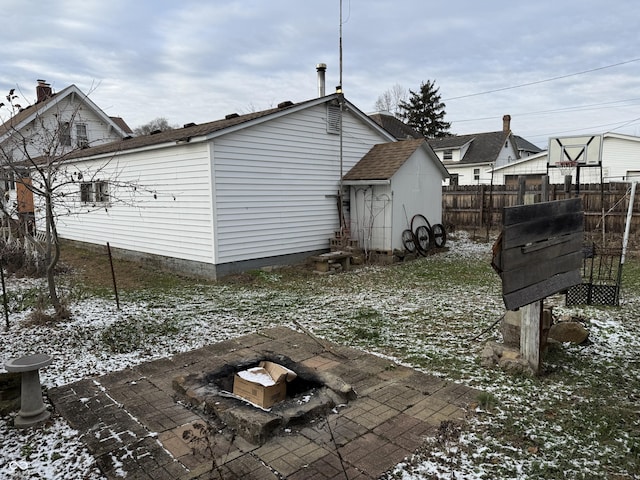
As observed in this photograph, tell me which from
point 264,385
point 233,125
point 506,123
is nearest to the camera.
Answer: point 264,385

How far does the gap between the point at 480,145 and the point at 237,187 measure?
1002 inches

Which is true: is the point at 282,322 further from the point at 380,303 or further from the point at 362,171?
the point at 362,171

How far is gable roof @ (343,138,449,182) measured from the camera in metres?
11.3

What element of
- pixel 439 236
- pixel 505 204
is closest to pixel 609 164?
pixel 505 204

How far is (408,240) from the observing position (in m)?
11.9

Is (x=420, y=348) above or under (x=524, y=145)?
under

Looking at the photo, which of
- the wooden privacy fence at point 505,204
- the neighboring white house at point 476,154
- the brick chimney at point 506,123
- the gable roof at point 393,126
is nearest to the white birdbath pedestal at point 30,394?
the wooden privacy fence at point 505,204

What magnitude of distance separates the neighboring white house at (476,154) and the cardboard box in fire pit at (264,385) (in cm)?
2695

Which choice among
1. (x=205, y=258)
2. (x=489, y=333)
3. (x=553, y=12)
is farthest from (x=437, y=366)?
(x=553, y=12)

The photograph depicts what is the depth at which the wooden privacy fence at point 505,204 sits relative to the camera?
14.0 metres

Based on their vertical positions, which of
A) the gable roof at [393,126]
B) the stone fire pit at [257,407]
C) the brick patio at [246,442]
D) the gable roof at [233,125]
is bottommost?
the brick patio at [246,442]

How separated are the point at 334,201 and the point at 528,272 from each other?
827cm

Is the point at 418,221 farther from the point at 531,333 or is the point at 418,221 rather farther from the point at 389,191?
the point at 531,333

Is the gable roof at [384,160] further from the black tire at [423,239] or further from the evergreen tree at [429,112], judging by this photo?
the evergreen tree at [429,112]
